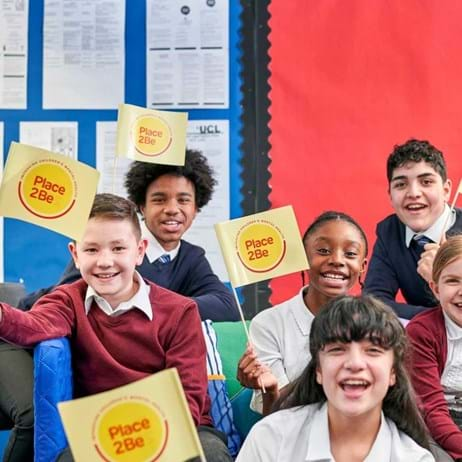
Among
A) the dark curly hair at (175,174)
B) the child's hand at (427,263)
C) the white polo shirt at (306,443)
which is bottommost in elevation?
the white polo shirt at (306,443)

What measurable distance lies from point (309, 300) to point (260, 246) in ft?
0.99

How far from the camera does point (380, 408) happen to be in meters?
1.87

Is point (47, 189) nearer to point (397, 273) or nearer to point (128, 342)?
point (128, 342)

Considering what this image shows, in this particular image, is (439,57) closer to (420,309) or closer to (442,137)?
(442,137)

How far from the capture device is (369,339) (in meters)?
1.83

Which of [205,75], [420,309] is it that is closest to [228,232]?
[420,309]

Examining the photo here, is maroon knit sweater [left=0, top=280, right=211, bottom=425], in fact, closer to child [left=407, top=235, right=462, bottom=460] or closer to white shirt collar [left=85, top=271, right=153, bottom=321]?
white shirt collar [left=85, top=271, right=153, bottom=321]

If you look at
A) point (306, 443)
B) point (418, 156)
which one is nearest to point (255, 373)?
point (306, 443)

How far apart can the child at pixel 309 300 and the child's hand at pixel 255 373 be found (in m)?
0.06

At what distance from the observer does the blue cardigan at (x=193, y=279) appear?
9.29ft

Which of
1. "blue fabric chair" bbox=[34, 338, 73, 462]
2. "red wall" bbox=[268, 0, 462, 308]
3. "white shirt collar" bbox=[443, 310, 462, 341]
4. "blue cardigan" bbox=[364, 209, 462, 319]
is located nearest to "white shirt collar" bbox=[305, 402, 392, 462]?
"white shirt collar" bbox=[443, 310, 462, 341]

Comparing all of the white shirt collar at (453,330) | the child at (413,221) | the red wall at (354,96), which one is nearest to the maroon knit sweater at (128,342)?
the white shirt collar at (453,330)

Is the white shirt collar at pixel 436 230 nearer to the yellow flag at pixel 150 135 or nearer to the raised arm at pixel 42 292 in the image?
the yellow flag at pixel 150 135

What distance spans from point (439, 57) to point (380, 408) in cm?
218
